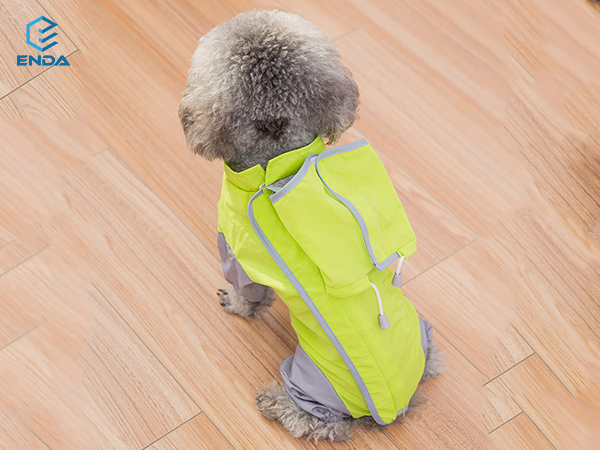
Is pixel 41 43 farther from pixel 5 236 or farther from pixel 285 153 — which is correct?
pixel 285 153

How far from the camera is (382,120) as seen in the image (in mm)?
1655

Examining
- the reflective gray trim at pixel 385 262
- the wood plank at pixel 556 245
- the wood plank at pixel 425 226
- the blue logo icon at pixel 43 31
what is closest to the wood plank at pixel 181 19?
the blue logo icon at pixel 43 31

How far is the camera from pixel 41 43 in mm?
1711

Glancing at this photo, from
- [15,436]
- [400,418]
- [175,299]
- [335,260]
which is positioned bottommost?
[15,436]

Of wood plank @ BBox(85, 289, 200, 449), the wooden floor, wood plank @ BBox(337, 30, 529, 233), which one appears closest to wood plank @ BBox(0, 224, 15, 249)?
the wooden floor

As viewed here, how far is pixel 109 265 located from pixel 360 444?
28.3 inches

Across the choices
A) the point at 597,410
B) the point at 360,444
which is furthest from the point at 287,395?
the point at 597,410

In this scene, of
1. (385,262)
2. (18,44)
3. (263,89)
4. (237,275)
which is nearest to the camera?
(263,89)

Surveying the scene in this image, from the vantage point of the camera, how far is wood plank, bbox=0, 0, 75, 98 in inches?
65.7

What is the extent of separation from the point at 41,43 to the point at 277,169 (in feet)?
3.46

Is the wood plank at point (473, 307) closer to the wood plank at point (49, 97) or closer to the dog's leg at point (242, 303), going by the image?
the dog's leg at point (242, 303)

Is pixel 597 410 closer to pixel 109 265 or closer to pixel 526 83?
pixel 526 83

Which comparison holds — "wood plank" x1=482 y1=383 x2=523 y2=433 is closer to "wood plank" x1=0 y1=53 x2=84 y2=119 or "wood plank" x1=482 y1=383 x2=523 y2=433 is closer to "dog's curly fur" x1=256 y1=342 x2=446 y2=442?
"dog's curly fur" x1=256 y1=342 x2=446 y2=442

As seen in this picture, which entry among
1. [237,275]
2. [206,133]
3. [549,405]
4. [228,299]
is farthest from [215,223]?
[549,405]
